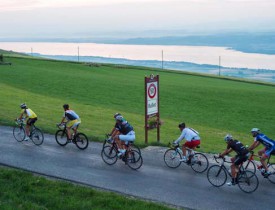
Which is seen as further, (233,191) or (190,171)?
(190,171)

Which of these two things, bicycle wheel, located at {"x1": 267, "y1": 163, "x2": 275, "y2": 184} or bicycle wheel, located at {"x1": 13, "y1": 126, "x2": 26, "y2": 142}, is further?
bicycle wheel, located at {"x1": 13, "y1": 126, "x2": 26, "y2": 142}

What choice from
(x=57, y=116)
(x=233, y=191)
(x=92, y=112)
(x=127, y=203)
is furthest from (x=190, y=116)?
(x=127, y=203)

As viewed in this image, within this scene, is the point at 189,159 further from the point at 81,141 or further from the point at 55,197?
the point at 55,197

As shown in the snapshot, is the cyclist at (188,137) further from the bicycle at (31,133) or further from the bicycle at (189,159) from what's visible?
the bicycle at (31,133)

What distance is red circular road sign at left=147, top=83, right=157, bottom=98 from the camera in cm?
1952

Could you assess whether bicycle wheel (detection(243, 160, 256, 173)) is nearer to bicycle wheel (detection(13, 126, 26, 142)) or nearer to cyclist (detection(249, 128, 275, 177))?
cyclist (detection(249, 128, 275, 177))

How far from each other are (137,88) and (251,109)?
12503 millimetres

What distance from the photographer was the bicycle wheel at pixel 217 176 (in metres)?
13.6

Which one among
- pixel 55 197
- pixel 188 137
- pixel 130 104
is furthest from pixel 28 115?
pixel 130 104

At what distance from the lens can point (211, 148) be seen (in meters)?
20.8

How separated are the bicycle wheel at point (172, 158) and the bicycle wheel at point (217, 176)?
2.01m

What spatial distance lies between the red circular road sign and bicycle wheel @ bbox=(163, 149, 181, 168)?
14.2 feet

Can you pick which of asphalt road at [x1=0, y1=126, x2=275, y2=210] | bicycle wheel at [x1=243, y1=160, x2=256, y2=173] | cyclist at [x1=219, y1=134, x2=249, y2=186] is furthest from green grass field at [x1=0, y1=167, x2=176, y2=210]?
bicycle wheel at [x1=243, y1=160, x2=256, y2=173]

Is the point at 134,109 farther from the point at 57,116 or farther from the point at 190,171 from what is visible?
the point at 190,171
